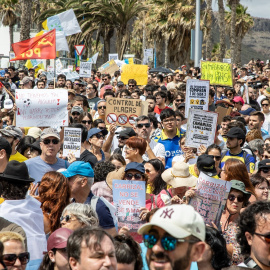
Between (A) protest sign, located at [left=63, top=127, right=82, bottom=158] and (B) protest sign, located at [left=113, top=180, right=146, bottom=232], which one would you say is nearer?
(B) protest sign, located at [left=113, top=180, right=146, bottom=232]

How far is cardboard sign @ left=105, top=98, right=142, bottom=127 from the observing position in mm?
9461

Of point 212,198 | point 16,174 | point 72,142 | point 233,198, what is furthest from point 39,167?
point 233,198

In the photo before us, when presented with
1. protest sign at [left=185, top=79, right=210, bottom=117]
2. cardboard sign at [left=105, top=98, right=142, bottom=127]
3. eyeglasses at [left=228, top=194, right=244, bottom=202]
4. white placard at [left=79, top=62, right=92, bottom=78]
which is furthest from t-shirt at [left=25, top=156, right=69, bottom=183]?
white placard at [left=79, top=62, right=92, bottom=78]

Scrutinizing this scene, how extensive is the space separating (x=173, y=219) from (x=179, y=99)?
8.84 metres

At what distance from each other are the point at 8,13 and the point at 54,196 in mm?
51146

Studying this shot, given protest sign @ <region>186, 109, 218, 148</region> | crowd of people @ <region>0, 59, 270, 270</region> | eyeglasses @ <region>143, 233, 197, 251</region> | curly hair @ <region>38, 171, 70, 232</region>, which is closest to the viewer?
eyeglasses @ <region>143, 233, 197, 251</region>

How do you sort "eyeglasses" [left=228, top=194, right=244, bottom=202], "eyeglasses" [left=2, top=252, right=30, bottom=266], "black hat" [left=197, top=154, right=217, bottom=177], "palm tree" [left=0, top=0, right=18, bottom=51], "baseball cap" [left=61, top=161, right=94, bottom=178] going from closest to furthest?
"eyeglasses" [left=2, top=252, right=30, bottom=266] → "eyeglasses" [left=228, top=194, right=244, bottom=202] → "baseball cap" [left=61, top=161, right=94, bottom=178] → "black hat" [left=197, top=154, right=217, bottom=177] → "palm tree" [left=0, top=0, right=18, bottom=51]

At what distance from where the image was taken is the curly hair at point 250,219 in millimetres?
3904

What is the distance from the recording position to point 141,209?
Answer: 5293 millimetres

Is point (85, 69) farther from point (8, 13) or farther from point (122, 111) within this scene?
point (8, 13)

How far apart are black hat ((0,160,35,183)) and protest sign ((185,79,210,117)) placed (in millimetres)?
5330

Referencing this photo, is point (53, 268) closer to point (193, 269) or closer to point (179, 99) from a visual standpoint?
point (193, 269)

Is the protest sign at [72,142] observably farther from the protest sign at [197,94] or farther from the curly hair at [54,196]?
the protest sign at [197,94]

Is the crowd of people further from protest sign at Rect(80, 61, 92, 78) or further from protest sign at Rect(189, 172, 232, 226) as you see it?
protest sign at Rect(80, 61, 92, 78)
